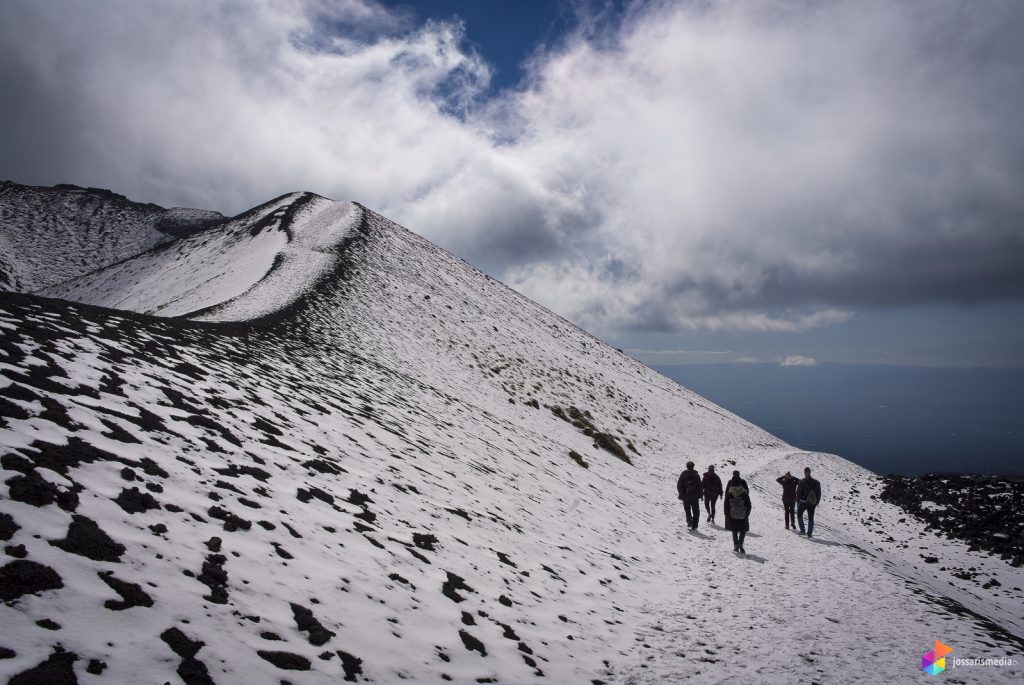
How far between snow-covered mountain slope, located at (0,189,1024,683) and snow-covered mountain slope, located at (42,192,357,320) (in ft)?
29.3

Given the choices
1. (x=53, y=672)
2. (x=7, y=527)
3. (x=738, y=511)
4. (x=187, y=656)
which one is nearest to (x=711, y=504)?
(x=738, y=511)

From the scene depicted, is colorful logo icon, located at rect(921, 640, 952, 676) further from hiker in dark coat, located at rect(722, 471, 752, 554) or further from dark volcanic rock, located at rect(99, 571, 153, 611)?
dark volcanic rock, located at rect(99, 571, 153, 611)

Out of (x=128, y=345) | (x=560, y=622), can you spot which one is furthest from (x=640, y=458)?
(x=128, y=345)

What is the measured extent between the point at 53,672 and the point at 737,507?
15284 millimetres

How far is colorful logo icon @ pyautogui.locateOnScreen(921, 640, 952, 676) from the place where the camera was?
7.70 m

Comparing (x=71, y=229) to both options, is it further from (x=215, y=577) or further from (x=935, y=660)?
(x=935, y=660)

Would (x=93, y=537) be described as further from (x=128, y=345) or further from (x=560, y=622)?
(x=128, y=345)

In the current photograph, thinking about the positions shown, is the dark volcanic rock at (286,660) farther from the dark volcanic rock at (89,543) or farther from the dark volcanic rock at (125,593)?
the dark volcanic rock at (89,543)

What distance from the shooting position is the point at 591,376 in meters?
44.4

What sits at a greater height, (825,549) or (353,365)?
(353,365)

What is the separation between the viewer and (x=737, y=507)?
14.5 m

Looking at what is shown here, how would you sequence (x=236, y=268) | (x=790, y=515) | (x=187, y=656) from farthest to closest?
(x=236, y=268)
(x=790, y=515)
(x=187, y=656)

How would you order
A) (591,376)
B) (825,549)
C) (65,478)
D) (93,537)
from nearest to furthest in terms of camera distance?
(93,537)
(65,478)
(825,549)
(591,376)

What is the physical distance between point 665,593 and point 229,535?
9.36 m
